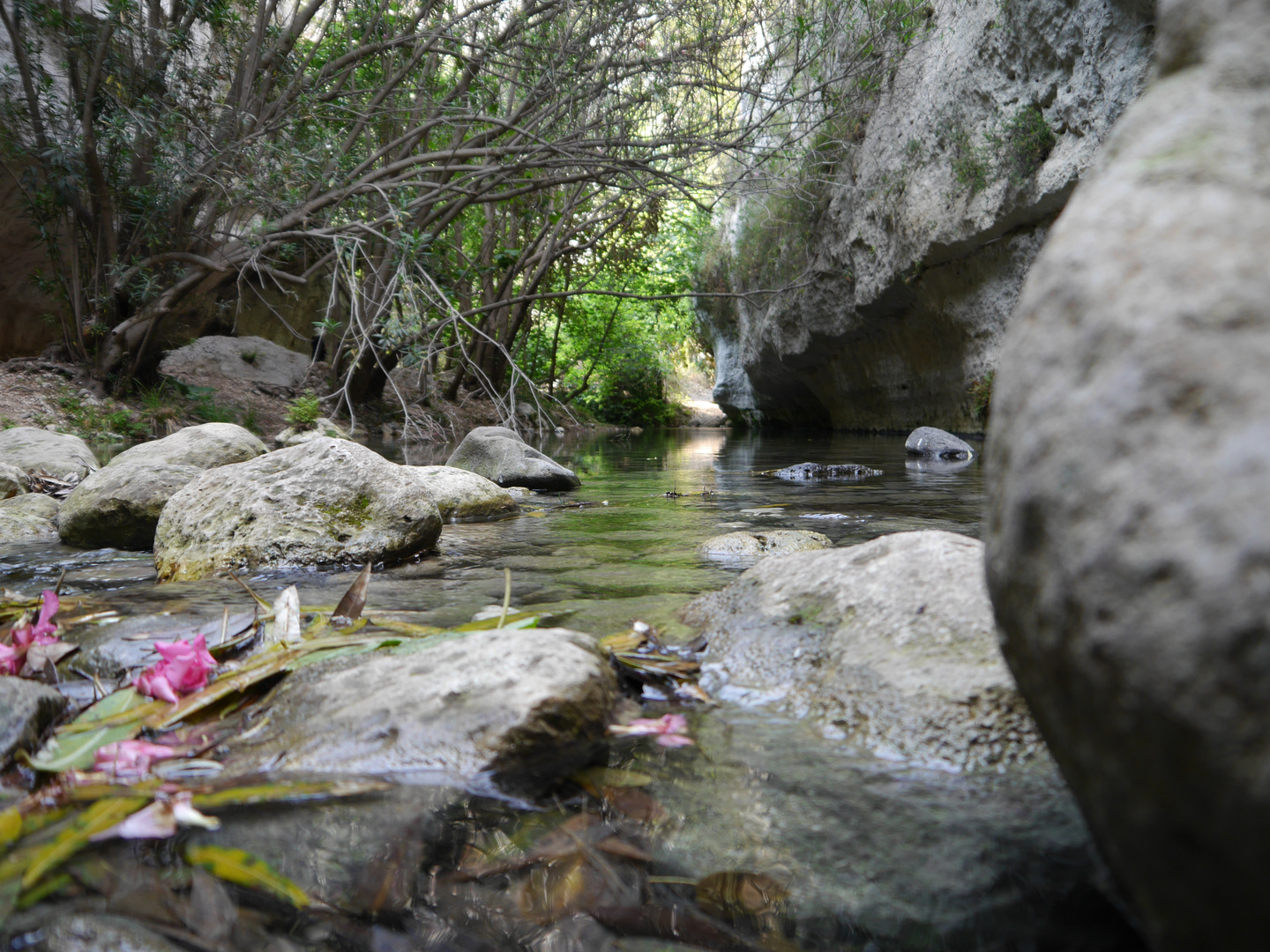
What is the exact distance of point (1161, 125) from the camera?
0.91 m

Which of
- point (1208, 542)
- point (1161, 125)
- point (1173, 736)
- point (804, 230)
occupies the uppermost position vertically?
point (804, 230)

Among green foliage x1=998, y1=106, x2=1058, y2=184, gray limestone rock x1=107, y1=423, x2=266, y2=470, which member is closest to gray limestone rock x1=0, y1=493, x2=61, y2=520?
gray limestone rock x1=107, y1=423, x2=266, y2=470

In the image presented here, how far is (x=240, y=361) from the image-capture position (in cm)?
1337

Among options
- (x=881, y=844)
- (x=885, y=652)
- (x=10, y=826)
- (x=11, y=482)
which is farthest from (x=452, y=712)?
(x=11, y=482)

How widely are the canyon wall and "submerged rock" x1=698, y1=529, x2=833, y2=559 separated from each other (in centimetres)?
760

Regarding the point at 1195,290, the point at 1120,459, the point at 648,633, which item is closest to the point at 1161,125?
the point at 1195,290

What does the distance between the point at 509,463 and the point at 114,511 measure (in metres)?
3.34

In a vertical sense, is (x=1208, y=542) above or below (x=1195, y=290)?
below

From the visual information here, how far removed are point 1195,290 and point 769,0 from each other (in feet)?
31.2

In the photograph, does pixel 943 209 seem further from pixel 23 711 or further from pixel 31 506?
pixel 23 711

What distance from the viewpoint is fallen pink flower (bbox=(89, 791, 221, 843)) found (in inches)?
51.7

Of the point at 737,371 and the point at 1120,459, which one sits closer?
the point at 1120,459

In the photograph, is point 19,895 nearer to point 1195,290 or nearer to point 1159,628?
point 1159,628

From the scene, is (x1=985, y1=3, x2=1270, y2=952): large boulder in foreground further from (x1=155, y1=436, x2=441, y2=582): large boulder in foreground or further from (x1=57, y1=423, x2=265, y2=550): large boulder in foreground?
(x1=57, y1=423, x2=265, y2=550): large boulder in foreground
